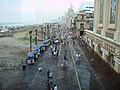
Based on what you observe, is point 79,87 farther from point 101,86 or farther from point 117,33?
point 117,33

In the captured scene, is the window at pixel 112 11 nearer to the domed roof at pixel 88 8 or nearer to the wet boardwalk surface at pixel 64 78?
the wet boardwalk surface at pixel 64 78

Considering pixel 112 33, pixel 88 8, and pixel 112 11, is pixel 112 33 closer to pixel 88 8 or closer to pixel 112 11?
pixel 112 11

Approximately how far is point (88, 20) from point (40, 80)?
63081 millimetres

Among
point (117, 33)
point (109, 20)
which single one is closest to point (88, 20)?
point (109, 20)

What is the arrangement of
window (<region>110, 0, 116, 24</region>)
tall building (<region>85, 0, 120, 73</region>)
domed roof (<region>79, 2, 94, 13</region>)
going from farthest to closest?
domed roof (<region>79, 2, 94, 13</region>)
window (<region>110, 0, 116, 24</region>)
tall building (<region>85, 0, 120, 73</region>)

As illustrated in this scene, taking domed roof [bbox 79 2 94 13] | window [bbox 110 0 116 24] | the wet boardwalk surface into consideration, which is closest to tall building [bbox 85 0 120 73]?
window [bbox 110 0 116 24]

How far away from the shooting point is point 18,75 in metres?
23.2

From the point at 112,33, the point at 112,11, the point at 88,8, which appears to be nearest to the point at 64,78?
the point at 112,33

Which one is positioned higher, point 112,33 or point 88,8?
point 88,8

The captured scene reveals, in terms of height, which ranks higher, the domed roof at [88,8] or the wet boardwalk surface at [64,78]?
the domed roof at [88,8]

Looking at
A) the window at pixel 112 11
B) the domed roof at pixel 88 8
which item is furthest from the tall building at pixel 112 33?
the domed roof at pixel 88 8

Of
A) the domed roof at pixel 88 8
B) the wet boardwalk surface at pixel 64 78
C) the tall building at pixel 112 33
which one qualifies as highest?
the domed roof at pixel 88 8

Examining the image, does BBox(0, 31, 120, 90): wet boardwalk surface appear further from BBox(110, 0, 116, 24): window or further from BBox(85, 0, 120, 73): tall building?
BBox(110, 0, 116, 24): window

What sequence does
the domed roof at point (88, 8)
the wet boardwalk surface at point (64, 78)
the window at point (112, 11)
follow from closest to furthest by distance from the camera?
the wet boardwalk surface at point (64, 78) < the window at point (112, 11) < the domed roof at point (88, 8)
